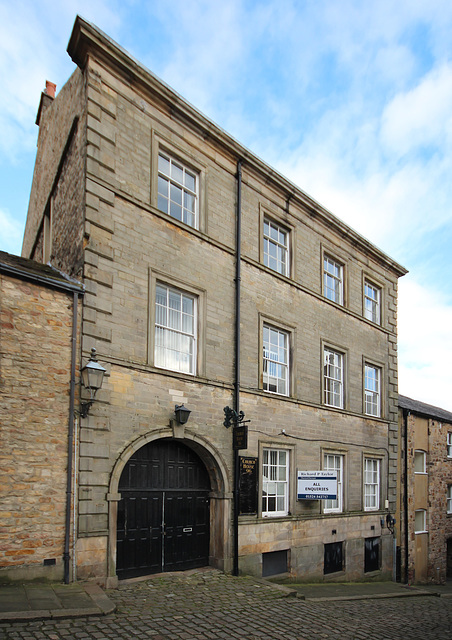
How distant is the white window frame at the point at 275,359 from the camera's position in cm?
1499

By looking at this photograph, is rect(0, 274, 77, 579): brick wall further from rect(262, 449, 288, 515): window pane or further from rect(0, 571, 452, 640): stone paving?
rect(262, 449, 288, 515): window pane

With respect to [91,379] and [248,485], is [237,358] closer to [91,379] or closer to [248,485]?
[248,485]

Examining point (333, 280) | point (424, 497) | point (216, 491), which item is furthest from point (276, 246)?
point (424, 497)

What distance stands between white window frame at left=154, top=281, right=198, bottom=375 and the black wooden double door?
1.68m

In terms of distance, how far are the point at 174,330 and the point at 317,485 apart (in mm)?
5710

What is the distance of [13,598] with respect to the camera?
8133mm

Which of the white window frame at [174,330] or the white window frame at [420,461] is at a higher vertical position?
the white window frame at [174,330]

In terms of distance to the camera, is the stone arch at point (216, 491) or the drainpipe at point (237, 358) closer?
the stone arch at point (216, 491)

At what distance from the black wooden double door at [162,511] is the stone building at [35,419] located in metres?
1.74

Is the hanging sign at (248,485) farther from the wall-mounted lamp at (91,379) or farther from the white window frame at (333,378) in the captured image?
the wall-mounted lamp at (91,379)

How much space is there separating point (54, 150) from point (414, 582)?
19.5 m

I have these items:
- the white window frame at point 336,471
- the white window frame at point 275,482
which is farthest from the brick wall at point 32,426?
the white window frame at point 336,471

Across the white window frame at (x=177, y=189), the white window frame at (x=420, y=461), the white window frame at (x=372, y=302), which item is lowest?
the white window frame at (x=420, y=461)

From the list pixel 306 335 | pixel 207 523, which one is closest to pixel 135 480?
pixel 207 523
